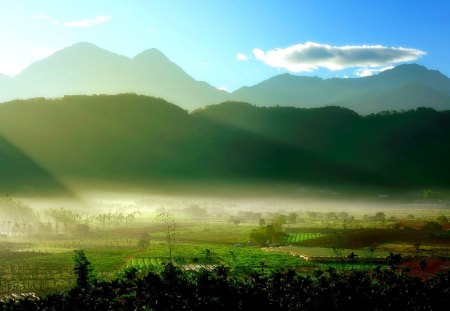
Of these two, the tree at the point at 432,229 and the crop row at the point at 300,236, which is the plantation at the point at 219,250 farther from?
the crop row at the point at 300,236

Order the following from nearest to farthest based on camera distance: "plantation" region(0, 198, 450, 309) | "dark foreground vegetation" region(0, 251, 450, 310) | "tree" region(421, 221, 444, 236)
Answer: "dark foreground vegetation" region(0, 251, 450, 310) < "plantation" region(0, 198, 450, 309) < "tree" region(421, 221, 444, 236)

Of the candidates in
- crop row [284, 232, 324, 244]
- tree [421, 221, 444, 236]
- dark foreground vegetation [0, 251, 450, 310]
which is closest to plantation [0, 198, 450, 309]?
tree [421, 221, 444, 236]

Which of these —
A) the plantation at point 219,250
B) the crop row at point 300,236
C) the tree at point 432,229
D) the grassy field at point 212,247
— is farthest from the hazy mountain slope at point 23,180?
the tree at point 432,229

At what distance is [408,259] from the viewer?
98.8m

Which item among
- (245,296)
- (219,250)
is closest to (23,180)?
(219,250)

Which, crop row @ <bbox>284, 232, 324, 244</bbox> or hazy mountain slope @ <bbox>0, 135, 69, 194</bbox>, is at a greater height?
hazy mountain slope @ <bbox>0, 135, 69, 194</bbox>

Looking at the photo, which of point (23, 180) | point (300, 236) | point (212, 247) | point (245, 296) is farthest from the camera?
point (23, 180)

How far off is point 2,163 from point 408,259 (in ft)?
516

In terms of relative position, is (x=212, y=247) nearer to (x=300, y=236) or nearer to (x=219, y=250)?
(x=219, y=250)

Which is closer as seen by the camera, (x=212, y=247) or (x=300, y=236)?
(x=212, y=247)

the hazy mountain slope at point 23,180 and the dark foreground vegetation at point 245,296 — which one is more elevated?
the hazy mountain slope at point 23,180

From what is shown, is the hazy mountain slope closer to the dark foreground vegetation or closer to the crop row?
the crop row

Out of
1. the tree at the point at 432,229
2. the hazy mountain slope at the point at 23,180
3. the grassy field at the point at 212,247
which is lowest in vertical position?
the grassy field at the point at 212,247

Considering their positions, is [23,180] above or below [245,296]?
above
